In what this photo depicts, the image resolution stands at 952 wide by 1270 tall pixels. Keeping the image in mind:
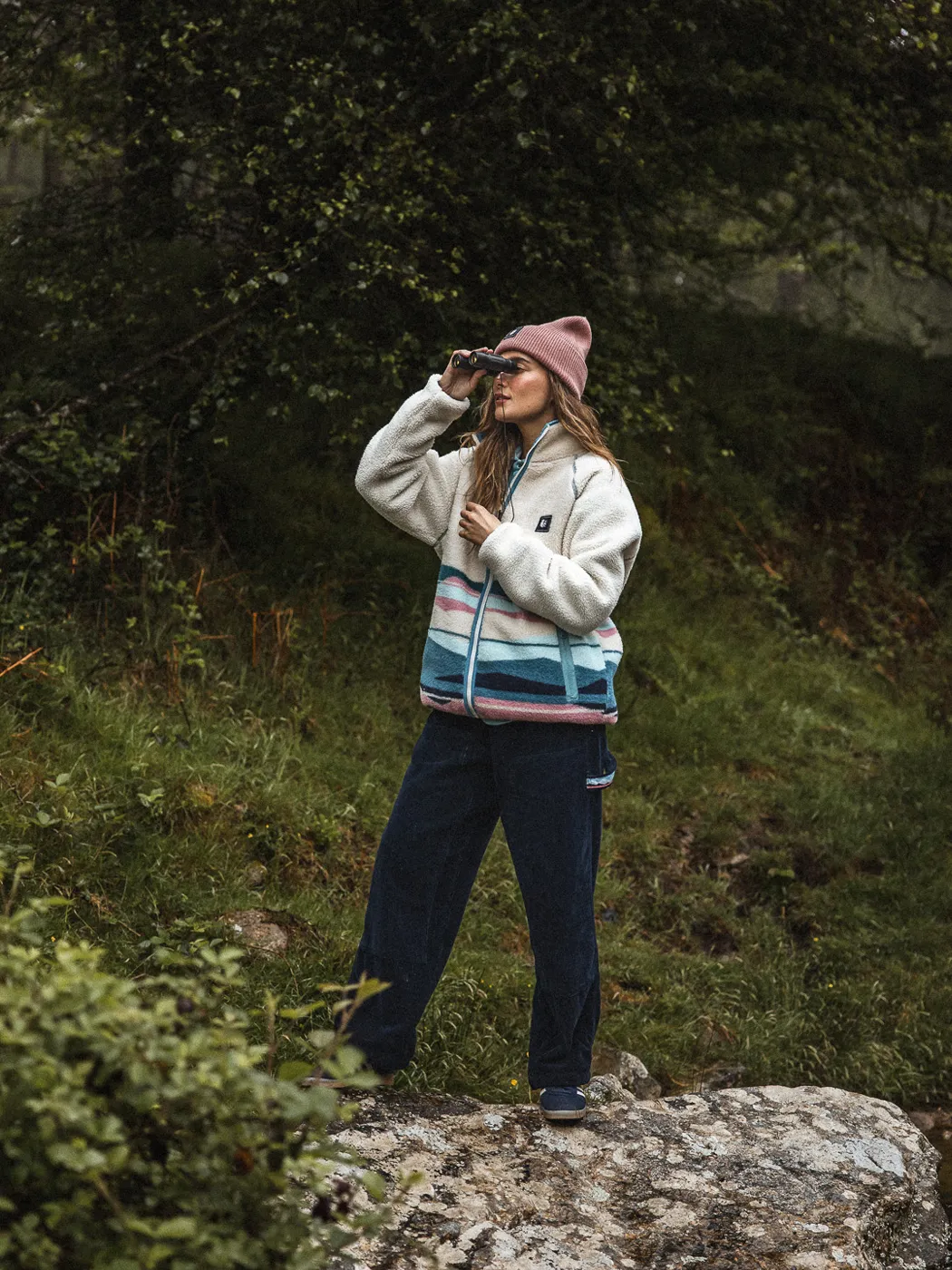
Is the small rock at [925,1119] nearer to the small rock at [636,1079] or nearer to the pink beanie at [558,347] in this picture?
the small rock at [636,1079]

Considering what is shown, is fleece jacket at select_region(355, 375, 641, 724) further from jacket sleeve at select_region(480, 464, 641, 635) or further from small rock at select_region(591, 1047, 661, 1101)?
small rock at select_region(591, 1047, 661, 1101)

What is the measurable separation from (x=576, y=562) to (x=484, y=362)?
0.59 m

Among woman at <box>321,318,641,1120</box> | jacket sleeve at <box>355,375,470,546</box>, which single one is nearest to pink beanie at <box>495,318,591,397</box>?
woman at <box>321,318,641,1120</box>

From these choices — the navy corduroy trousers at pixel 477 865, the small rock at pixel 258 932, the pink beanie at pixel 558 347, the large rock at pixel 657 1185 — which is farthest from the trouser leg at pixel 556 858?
the small rock at pixel 258 932

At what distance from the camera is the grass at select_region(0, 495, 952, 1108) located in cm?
443

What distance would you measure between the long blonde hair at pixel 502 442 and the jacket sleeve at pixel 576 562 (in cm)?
16

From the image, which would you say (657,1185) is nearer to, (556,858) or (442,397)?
(556,858)

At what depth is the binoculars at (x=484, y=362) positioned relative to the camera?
342cm

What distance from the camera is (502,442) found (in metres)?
3.65

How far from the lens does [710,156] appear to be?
780cm

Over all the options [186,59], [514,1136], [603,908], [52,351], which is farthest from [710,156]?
[514,1136]

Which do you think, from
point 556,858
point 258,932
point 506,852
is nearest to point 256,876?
point 258,932

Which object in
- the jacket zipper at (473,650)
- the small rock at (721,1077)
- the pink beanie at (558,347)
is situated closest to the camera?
the jacket zipper at (473,650)

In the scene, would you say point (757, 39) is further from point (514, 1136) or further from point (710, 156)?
point (514, 1136)
